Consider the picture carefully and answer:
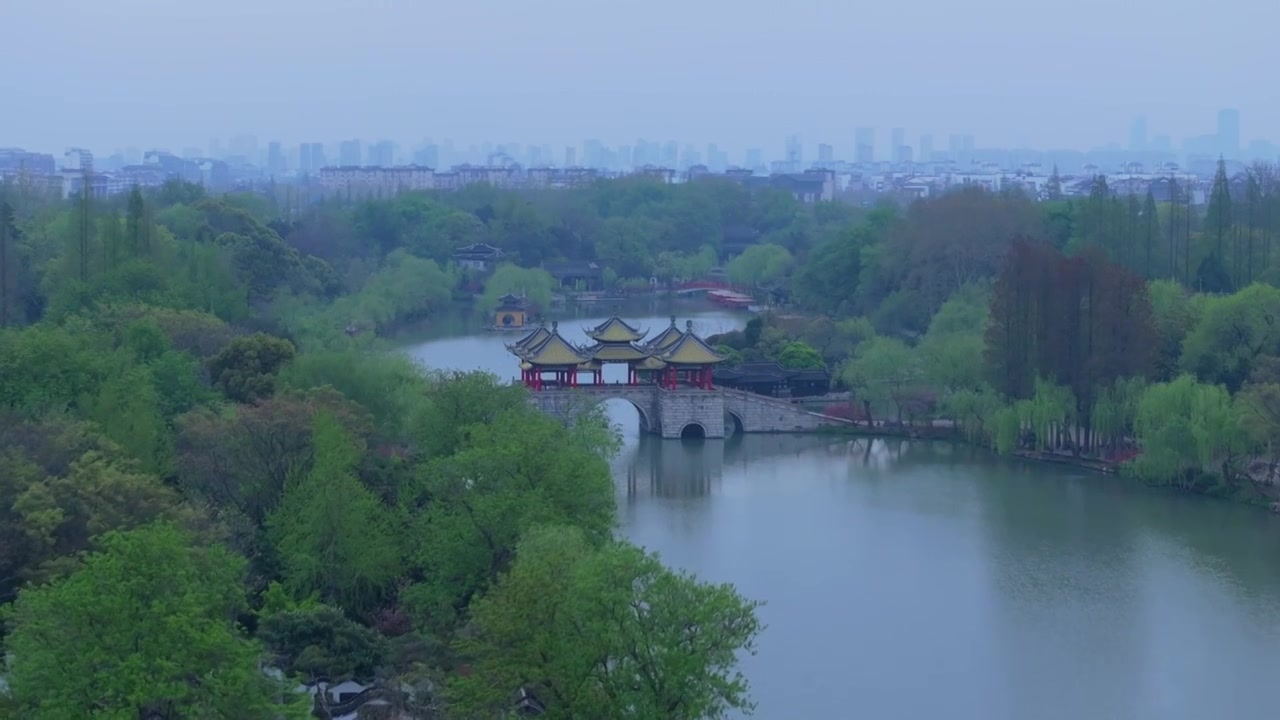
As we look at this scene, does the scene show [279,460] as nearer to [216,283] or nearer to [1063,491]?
[1063,491]

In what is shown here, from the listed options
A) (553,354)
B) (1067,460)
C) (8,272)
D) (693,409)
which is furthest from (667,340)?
(8,272)

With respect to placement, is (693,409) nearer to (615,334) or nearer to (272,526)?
(615,334)

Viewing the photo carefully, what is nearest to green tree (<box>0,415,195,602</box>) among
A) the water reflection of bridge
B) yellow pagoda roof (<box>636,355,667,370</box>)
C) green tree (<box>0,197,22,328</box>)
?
the water reflection of bridge

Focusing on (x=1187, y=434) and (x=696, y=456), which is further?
(x=696, y=456)

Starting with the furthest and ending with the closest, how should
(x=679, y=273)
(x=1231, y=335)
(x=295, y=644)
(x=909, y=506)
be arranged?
(x=679, y=273)
(x=1231, y=335)
(x=909, y=506)
(x=295, y=644)

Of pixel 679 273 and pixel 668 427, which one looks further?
pixel 679 273

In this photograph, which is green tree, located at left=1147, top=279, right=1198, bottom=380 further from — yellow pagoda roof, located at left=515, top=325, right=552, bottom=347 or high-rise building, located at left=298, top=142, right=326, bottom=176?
high-rise building, located at left=298, top=142, right=326, bottom=176

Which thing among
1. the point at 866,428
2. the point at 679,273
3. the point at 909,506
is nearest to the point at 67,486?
the point at 909,506
